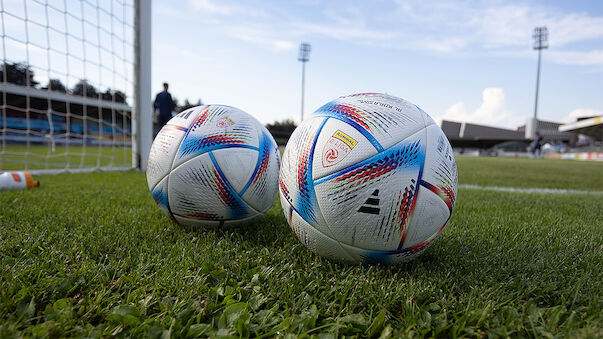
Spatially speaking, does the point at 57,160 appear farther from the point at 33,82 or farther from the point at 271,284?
the point at 271,284

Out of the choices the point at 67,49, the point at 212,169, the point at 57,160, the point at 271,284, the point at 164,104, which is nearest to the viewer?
the point at 271,284

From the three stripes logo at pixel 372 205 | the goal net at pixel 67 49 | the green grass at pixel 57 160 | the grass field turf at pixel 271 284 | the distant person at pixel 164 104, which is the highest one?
the goal net at pixel 67 49

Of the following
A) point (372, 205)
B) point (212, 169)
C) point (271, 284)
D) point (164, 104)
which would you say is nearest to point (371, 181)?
point (372, 205)

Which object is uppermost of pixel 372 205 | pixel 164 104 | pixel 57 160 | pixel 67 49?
pixel 67 49

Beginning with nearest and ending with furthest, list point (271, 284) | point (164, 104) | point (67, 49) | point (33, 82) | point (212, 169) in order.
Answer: point (271, 284), point (212, 169), point (67, 49), point (33, 82), point (164, 104)

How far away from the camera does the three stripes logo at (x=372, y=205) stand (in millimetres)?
1769

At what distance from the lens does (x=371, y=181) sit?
5.80 feet

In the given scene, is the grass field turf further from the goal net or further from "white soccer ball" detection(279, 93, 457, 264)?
the goal net

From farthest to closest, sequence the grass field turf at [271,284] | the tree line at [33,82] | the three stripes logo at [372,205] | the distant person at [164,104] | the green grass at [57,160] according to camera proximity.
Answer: the distant person at [164,104] < the green grass at [57,160] < the tree line at [33,82] < the three stripes logo at [372,205] < the grass field turf at [271,284]

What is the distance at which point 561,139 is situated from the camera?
7188cm

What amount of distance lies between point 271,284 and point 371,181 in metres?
0.75

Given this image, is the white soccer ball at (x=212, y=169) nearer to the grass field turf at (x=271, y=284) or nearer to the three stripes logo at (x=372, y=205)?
the grass field turf at (x=271, y=284)

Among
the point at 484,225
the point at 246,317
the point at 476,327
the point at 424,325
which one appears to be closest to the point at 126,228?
the point at 246,317

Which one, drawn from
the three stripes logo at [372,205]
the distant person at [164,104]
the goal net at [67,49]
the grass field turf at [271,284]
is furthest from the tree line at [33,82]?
the three stripes logo at [372,205]
